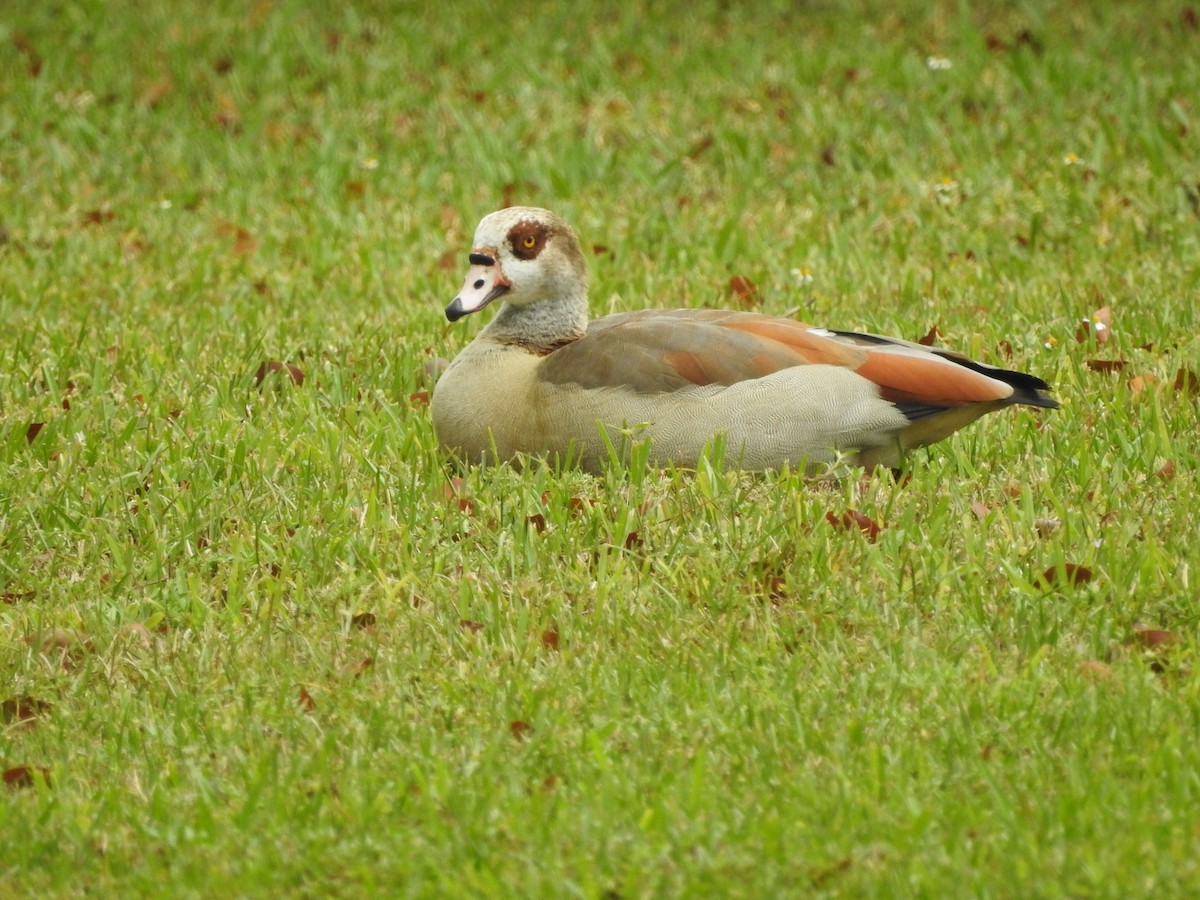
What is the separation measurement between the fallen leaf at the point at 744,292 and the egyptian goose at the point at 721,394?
160 cm

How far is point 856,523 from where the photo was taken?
469 cm

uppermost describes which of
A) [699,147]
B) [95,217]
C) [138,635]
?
[699,147]

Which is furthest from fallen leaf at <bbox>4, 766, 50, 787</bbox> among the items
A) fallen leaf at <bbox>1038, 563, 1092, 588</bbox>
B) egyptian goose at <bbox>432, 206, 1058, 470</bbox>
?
fallen leaf at <bbox>1038, 563, 1092, 588</bbox>

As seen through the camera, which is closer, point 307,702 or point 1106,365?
point 307,702

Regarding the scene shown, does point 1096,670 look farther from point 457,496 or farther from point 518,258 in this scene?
point 518,258

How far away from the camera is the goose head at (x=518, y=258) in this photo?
5.70 meters

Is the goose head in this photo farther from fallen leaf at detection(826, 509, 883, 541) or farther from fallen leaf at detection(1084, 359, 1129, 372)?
fallen leaf at detection(1084, 359, 1129, 372)

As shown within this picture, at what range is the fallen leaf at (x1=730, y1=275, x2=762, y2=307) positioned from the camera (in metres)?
7.23

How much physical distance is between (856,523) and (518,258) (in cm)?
166

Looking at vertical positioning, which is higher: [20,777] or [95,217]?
[95,217]

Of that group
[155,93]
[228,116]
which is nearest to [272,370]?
[228,116]

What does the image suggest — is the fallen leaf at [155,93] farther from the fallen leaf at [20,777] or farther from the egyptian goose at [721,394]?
the fallen leaf at [20,777]

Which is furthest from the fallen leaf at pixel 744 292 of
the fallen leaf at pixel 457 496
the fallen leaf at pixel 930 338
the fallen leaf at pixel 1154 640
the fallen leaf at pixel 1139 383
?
the fallen leaf at pixel 1154 640

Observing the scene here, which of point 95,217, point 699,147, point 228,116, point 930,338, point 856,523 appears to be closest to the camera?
point 856,523
